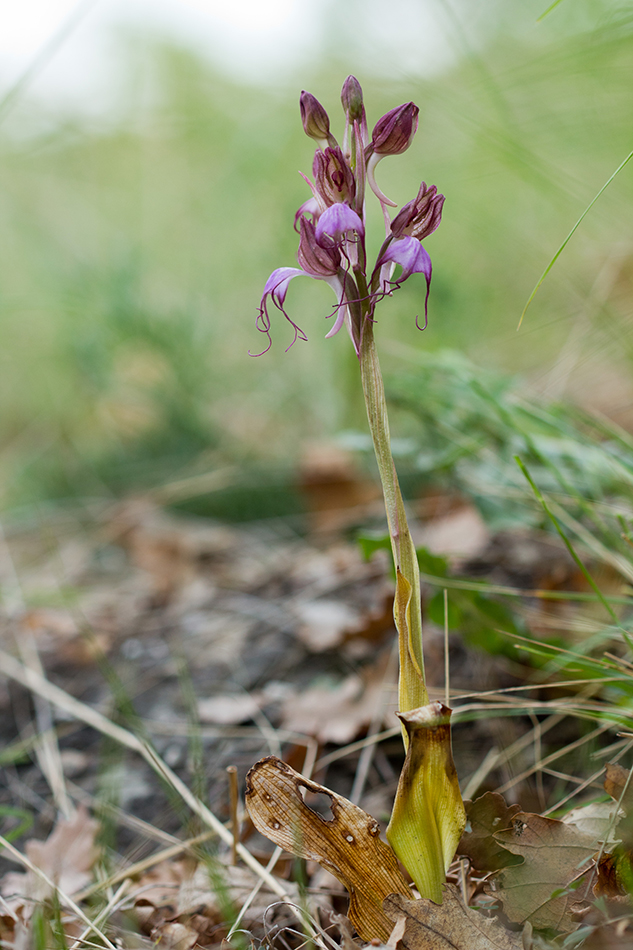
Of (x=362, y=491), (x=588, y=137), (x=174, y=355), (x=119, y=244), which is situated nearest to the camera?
(x=588, y=137)

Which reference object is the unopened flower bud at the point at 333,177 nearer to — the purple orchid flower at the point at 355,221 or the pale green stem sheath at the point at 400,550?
the purple orchid flower at the point at 355,221

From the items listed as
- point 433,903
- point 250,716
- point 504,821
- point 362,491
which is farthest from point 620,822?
point 362,491

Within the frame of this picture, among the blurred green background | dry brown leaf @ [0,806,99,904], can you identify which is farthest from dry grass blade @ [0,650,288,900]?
the blurred green background

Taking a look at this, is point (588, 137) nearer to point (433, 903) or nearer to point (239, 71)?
point (433, 903)

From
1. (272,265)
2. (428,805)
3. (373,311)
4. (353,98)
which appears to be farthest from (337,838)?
(272,265)

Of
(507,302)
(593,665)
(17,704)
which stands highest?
(507,302)

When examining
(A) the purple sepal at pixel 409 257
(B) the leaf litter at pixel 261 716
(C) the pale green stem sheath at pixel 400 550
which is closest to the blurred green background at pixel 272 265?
(B) the leaf litter at pixel 261 716

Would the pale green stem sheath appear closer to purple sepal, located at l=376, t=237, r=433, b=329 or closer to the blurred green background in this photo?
purple sepal, located at l=376, t=237, r=433, b=329
